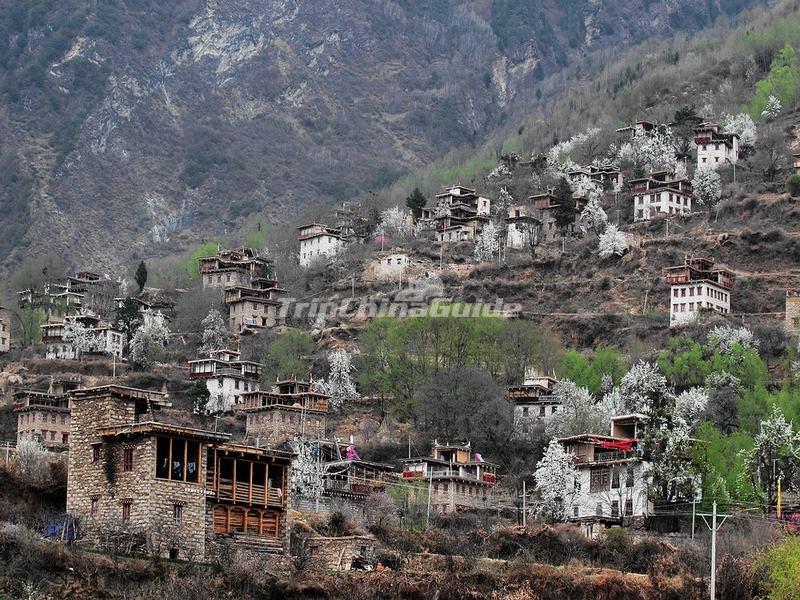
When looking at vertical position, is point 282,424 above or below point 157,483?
above

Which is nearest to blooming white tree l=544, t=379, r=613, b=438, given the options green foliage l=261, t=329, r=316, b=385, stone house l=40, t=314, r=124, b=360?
green foliage l=261, t=329, r=316, b=385

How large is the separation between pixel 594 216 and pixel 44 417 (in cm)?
5117

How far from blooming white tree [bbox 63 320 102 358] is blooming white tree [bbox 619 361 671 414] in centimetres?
4161

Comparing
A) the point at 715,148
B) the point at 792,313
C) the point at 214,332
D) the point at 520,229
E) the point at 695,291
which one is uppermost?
the point at 715,148

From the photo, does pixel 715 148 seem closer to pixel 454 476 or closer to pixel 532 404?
pixel 532 404

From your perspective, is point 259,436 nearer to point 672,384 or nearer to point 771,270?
point 672,384

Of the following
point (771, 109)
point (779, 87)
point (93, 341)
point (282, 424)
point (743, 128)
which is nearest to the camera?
point (282, 424)

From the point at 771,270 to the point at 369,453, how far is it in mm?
39115

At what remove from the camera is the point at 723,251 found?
127m

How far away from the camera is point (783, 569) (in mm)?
62156

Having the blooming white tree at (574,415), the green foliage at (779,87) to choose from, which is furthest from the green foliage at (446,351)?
the green foliage at (779,87)

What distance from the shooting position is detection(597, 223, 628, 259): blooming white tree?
130250 millimetres

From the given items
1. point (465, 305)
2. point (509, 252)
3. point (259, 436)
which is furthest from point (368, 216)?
point (259, 436)

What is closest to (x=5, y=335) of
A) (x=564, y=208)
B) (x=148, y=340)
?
(x=148, y=340)
